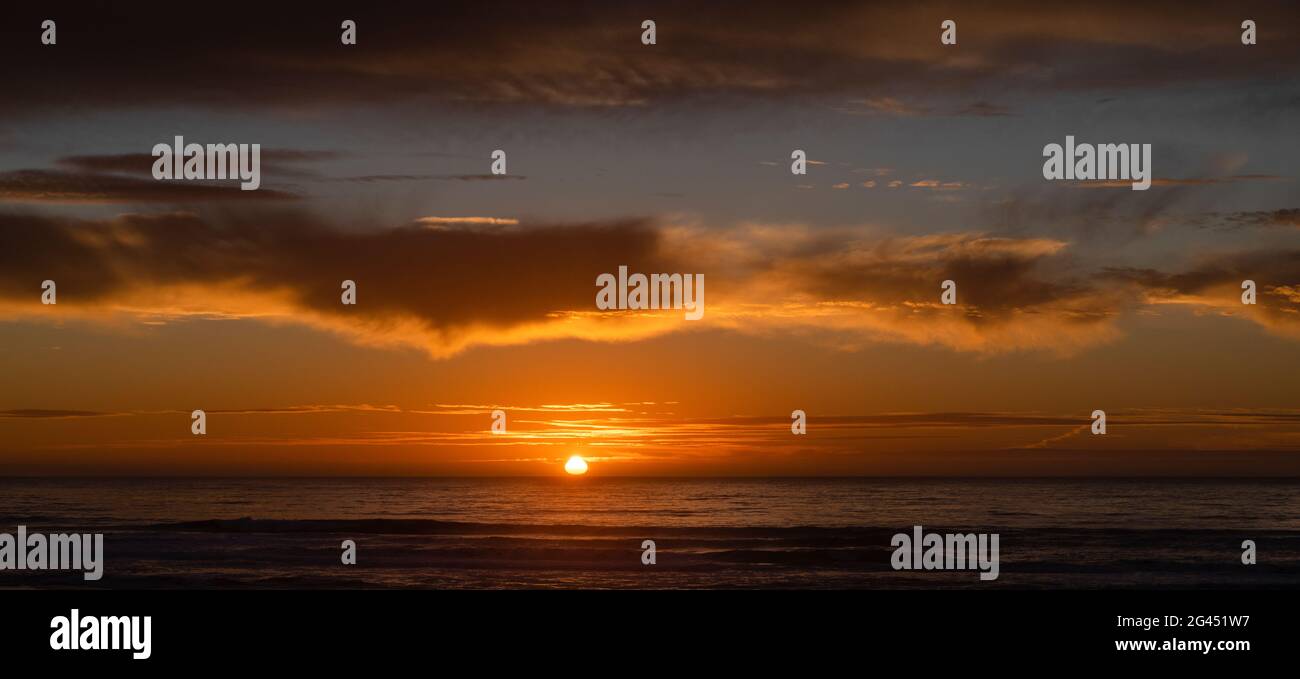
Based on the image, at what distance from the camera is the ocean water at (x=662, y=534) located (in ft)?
77.6

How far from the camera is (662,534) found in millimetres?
34875

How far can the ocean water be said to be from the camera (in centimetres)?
2366

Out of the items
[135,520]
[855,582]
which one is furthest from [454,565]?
[135,520]
